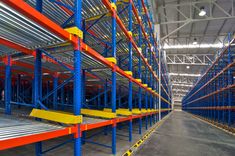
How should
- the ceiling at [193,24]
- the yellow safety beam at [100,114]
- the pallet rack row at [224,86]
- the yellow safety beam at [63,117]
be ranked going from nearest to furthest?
the yellow safety beam at [63,117]
the yellow safety beam at [100,114]
the pallet rack row at [224,86]
the ceiling at [193,24]

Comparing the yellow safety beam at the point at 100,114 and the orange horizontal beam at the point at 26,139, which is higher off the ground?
the orange horizontal beam at the point at 26,139

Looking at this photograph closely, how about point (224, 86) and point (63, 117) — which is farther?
point (224, 86)

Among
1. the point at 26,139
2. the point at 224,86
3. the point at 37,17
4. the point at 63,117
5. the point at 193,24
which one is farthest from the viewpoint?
the point at 193,24

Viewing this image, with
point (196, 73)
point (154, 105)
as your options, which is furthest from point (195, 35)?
point (196, 73)

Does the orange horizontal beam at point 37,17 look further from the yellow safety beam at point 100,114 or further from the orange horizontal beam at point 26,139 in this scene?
the yellow safety beam at point 100,114

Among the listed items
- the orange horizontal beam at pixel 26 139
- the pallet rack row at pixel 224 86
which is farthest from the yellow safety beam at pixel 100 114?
the pallet rack row at pixel 224 86

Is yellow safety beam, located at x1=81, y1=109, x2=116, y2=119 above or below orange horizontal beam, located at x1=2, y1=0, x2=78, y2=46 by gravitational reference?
below

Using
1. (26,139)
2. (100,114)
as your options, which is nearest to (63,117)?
(26,139)

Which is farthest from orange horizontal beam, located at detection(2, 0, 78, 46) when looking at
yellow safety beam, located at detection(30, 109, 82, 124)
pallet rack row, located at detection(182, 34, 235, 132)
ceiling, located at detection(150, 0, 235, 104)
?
ceiling, located at detection(150, 0, 235, 104)

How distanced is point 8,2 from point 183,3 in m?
13.5

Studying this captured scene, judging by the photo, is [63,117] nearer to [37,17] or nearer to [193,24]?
[37,17]

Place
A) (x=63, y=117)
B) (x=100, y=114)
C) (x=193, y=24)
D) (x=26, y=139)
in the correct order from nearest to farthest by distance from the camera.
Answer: (x=26, y=139) → (x=63, y=117) → (x=100, y=114) → (x=193, y=24)

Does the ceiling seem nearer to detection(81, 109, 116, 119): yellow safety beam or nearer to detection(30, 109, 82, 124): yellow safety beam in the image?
detection(81, 109, 116, 119): yellow safety beam

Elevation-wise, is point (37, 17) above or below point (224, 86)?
above
